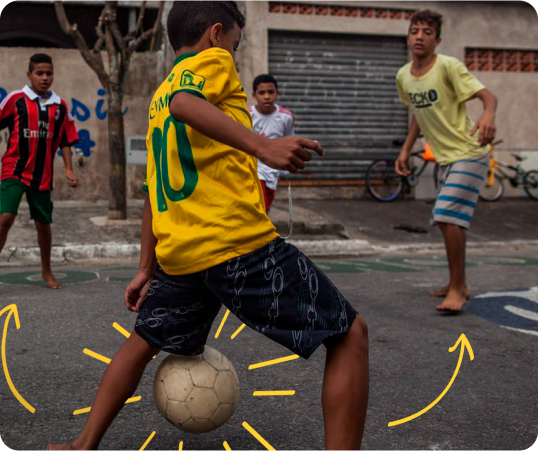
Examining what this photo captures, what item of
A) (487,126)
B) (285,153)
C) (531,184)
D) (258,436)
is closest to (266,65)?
(531,184)

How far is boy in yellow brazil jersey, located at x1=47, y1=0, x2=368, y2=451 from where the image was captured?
2232mm

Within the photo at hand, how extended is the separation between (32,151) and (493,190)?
34.3 ft

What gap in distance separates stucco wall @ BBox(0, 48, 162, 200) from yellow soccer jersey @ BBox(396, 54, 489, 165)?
799 cm

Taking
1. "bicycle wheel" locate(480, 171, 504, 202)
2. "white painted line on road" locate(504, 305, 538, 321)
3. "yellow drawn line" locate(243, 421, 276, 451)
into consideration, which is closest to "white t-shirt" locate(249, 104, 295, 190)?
"white painted line on road" locate(504, 305, 538, 321)

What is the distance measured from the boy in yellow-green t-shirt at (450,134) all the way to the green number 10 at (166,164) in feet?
11.3

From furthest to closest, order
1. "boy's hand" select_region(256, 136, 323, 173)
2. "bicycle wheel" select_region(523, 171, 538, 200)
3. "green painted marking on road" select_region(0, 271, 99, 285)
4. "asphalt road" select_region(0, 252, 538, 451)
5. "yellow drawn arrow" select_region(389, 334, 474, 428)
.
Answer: "bicycle wheel" select_region(523, 171, 538, 200), "green painted marking on road" select_region(0, 271, 99, 285), "yellow drawn arrow" select_region(389, 334, 474, 428), "asphalt road" select_region(0, 252, 538, 451), "boy's hand" select_region(256, 136, 323, 173)

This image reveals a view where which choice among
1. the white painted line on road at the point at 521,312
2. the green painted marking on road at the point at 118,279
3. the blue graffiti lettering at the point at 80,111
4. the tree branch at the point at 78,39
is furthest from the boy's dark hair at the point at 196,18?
the blue graffiti lettering at the point at 80,111

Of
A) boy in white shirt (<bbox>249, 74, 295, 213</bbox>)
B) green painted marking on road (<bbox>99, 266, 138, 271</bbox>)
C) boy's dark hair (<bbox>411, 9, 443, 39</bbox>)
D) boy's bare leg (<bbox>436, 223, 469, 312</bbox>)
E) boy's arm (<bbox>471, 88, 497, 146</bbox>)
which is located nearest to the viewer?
boy's arm (<bbox>471, 88, 497, 146</bbox>)

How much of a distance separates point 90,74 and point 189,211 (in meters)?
11.2

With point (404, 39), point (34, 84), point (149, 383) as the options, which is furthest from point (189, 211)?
point (404, 39)

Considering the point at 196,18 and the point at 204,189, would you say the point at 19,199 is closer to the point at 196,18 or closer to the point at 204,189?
the point at 196,18

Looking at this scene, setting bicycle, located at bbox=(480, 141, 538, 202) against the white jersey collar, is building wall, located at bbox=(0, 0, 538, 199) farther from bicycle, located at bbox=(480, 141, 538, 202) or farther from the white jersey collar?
the white jersey collar

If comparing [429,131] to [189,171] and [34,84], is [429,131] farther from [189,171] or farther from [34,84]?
[189,171]

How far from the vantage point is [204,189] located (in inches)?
89.6
